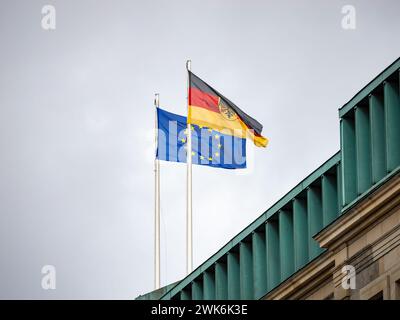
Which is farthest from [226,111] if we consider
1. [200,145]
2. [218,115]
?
[200,145]

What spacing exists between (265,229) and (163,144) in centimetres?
1684


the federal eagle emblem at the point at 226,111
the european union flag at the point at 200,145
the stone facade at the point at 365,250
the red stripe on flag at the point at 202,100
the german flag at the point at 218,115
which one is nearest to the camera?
the stone facade at the point at 365,250

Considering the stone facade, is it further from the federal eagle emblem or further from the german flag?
the federal eagle emblem

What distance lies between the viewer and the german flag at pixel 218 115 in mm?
78625

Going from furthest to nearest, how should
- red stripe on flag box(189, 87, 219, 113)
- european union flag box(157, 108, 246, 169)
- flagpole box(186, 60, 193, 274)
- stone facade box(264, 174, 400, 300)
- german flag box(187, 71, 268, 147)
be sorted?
red stripe on flag box(189, 87, 219, 113), german flag box(187, 71, 268, 147), european union flag box(157, 108, 246, 169), flagpole box(186, 60, 193, 274), stone facade box(264, 174, 400, 300)

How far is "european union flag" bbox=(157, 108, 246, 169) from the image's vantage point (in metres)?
78.1

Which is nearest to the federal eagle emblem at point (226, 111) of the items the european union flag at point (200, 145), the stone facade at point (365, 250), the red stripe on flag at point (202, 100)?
the red stripe on flag at point (202, 100)

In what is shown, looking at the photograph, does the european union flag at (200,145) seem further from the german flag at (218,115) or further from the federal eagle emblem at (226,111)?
the federal eagle emblem at (226,111)

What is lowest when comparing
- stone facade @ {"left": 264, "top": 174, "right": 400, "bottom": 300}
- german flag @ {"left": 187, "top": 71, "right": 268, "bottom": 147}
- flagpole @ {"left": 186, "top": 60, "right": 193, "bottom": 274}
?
stone facade @ {"left": 264, "top": 174, "right": 400, "bottom": 300}

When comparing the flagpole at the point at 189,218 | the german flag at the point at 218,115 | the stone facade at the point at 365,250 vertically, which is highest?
the german flag at the point at 218,115

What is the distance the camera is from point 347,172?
55719mm

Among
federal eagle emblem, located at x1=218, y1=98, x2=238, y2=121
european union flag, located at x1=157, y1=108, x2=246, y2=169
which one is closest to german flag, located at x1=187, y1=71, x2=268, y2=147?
federal eagle emblem, located at x1=218, y1=98, x2=238, y2=121

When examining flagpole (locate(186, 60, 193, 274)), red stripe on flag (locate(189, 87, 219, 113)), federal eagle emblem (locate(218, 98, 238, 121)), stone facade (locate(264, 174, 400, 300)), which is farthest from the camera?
red stripe on flag (locate(189, 87, 219, 113))
